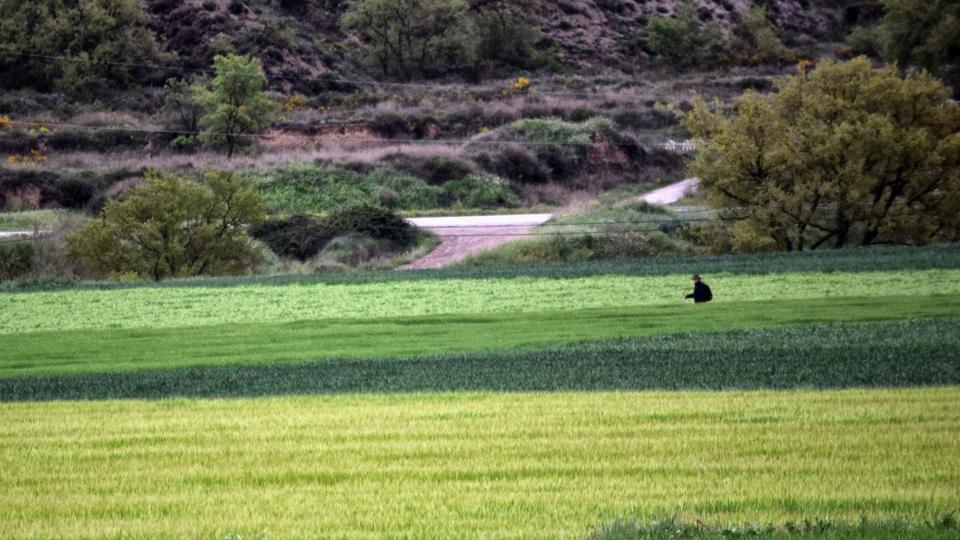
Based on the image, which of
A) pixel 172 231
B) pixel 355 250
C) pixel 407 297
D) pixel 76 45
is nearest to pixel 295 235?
pixel 355 250

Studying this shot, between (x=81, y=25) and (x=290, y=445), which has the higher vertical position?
(x=81, y=25)

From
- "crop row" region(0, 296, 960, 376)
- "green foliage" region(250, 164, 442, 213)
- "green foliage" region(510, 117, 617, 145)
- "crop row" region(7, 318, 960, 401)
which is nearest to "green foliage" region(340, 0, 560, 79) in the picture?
"green foliage" region(510, 117, 617, 145)

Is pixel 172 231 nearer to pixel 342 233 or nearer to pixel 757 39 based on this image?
pixel 342 233

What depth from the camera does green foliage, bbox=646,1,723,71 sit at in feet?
337

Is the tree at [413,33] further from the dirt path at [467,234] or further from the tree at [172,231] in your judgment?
the tree at [172,231]

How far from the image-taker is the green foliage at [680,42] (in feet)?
337

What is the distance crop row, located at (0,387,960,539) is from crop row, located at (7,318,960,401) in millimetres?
1926

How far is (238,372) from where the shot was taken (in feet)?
78.4

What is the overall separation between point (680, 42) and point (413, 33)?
2169 centimetres

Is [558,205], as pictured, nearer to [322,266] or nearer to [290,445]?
[322,266]

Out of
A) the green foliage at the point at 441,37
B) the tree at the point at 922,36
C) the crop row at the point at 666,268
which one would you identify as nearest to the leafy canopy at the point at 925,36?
the tree at the point at 922,36

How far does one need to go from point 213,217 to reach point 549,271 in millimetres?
11763

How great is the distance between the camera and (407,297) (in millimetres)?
36969

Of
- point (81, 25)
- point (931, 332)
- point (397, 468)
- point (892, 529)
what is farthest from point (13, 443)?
point (81, 25)
